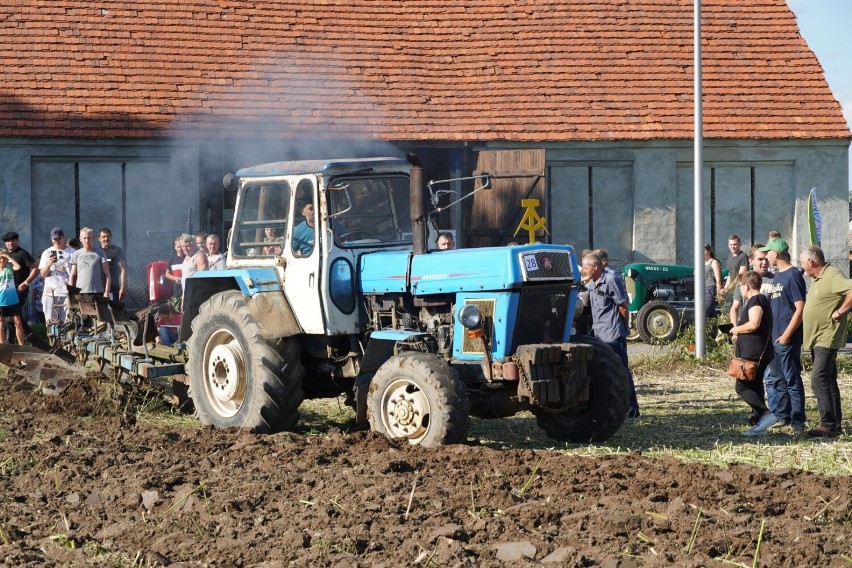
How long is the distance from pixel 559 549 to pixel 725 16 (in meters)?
18.5

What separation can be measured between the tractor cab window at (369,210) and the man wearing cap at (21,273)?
7.54 meters

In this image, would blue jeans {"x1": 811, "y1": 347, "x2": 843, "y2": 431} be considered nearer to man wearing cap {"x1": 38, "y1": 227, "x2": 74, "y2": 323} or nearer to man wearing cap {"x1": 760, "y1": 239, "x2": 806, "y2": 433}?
man wearing cap {"x1": 760, "y1": 239, "x2": 806, "y2": 433}

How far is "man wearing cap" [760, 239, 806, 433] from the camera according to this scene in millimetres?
10586

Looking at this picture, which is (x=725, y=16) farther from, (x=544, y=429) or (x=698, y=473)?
(x=698, y=473)

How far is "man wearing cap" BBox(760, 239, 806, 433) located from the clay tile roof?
9.96 m

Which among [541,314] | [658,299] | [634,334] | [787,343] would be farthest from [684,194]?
[541,314]

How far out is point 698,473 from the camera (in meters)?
7.97

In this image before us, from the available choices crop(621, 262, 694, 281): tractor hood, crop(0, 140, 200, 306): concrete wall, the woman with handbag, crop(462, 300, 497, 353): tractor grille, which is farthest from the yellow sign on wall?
crop(462, 300, 497, 353): tractor grille

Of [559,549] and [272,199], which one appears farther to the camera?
[272,199]

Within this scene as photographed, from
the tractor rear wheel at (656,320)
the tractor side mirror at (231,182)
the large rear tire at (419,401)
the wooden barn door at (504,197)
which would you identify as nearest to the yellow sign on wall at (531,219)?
the wooden barn door at (504,197)

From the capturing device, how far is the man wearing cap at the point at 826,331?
10227 mm

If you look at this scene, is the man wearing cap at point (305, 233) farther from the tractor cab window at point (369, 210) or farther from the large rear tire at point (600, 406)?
the large rear tire at point (600, 406)

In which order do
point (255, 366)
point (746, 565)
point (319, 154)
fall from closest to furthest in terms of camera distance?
point (746, 565) → point (255, 366) → point (319, 154)

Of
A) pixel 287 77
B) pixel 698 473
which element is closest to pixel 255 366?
pixel 698 473
